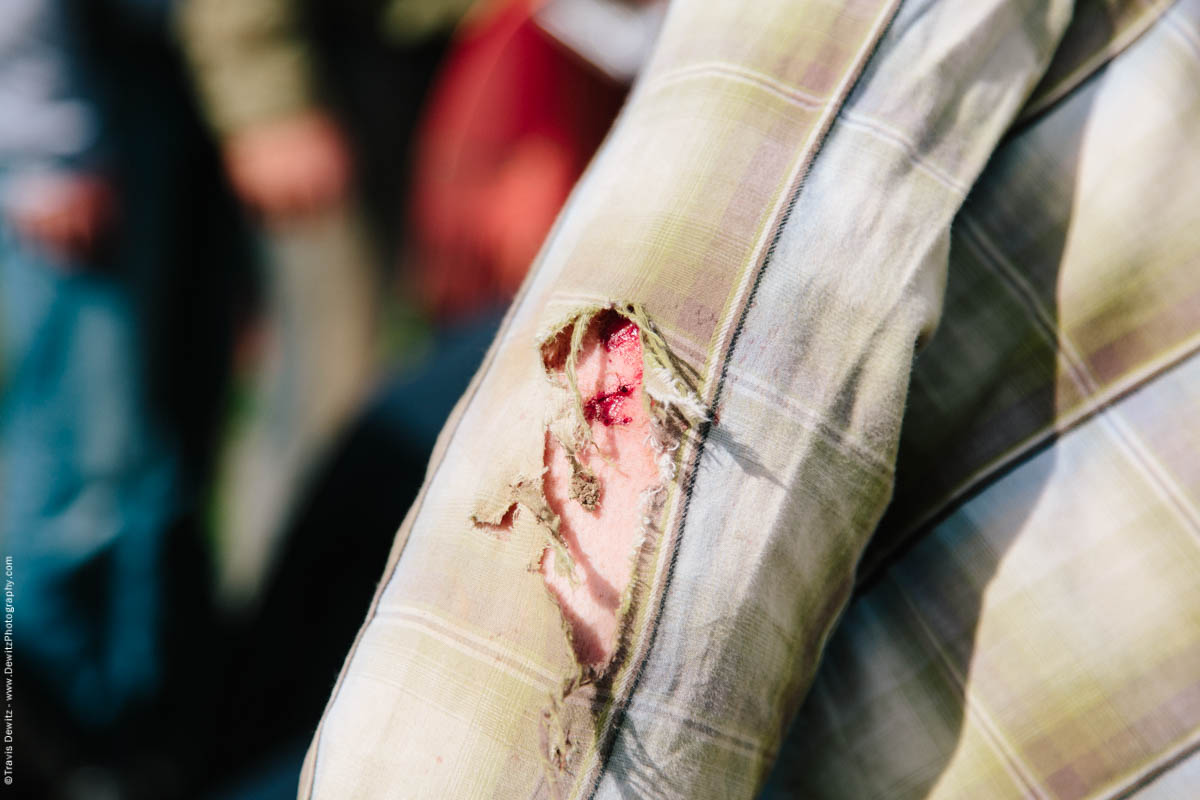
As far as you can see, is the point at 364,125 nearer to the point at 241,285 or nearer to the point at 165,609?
the point at 241,285

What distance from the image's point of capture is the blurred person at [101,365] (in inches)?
72.6

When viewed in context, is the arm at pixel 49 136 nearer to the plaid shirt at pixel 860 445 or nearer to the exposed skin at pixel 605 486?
the plaid shirt at pixel 860 445

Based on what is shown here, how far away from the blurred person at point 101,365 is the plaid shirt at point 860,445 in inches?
67.9

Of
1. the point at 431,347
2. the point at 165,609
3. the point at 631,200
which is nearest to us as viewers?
the point at 631,200

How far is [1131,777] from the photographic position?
0.58 meters

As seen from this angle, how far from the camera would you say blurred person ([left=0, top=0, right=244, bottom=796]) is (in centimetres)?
184

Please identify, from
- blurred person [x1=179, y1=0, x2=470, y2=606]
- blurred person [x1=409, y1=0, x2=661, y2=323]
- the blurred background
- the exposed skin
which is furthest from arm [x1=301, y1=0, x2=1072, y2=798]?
blurred person [x1=179, y1=0, x2=470, y2=606]

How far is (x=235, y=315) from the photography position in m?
2.14

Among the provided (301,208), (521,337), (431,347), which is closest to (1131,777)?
(521,337)

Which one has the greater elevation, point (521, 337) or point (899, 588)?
point (521, 337)

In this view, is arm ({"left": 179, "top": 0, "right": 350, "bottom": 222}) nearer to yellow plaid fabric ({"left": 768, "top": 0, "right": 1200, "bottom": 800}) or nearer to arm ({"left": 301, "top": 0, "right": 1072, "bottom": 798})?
arm ({"left": 301, "top": 0, "right": 1072, "bottom": 798})

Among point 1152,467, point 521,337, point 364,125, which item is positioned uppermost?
point 364,125

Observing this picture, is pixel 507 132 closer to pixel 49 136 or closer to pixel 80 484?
pixel 49 136

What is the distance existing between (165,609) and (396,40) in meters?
1.54
